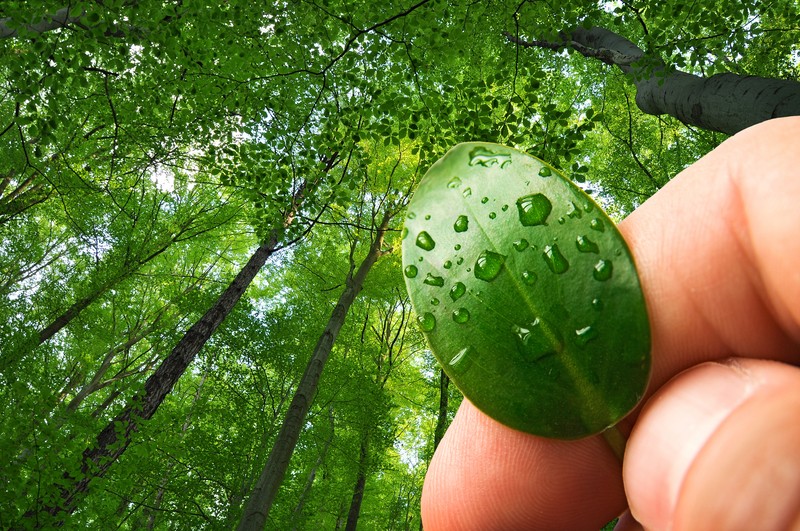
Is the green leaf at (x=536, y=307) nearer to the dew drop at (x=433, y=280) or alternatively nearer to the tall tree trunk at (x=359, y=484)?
the dew drop at (x=433, y=280)

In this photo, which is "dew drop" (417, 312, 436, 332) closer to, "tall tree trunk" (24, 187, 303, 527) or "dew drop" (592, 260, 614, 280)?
"dew drop" (592, 260, 614, 280)

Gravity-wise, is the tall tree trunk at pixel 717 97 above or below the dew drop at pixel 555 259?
above

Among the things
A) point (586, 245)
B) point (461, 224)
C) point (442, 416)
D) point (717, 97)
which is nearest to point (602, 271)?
point (586, 245)

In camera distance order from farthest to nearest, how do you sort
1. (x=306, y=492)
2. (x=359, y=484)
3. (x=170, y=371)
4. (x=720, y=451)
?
(x=359, y=484) → (x=306, y=492) → (x=170, y=371) → (x=720, y=451)

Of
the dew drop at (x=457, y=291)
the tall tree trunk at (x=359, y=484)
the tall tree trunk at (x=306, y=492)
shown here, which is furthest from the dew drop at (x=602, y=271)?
the tall tree trunk at (x=359, y=484)

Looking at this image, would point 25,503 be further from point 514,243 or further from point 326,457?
point 326,457

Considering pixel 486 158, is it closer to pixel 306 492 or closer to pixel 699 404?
pixel 699 404
